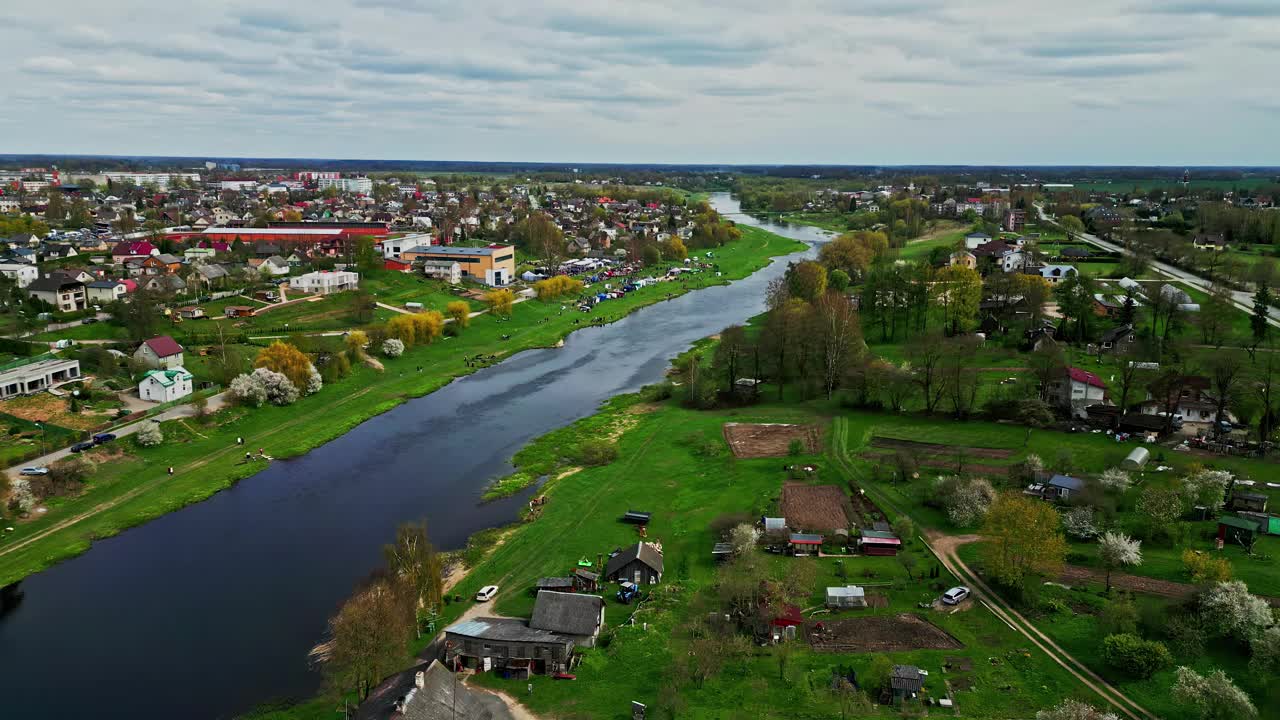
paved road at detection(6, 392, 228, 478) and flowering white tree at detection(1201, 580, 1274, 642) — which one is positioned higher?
flowering white tree at detection(1201, 580, 1274, 642)

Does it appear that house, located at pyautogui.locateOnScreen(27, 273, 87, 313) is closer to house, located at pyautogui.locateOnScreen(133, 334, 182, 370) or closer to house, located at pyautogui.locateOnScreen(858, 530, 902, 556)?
house, located at pyautogui.locateOnScreen(133, 334, 182, 370)

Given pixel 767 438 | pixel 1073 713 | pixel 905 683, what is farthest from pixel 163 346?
pixel 1073 713

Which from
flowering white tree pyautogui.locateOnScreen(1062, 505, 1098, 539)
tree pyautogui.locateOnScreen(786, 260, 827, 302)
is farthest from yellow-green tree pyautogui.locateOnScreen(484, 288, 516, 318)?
flowering white tree pyautogui.locateOnScreen(1062, 505, 1098, 539)

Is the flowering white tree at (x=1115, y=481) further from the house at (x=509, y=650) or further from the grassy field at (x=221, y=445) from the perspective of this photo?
the grassy field at (x=221, y=445)

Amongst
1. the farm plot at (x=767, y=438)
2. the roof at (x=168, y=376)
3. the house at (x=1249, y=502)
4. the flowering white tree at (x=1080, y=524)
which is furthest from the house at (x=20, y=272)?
the house at (x=1249, y=502)

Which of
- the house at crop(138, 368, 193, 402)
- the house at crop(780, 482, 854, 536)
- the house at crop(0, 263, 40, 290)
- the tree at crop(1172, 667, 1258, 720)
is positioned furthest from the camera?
the house at crop(0, 263, 40, 290)

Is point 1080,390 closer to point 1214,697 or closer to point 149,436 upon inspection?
point 1214,697
